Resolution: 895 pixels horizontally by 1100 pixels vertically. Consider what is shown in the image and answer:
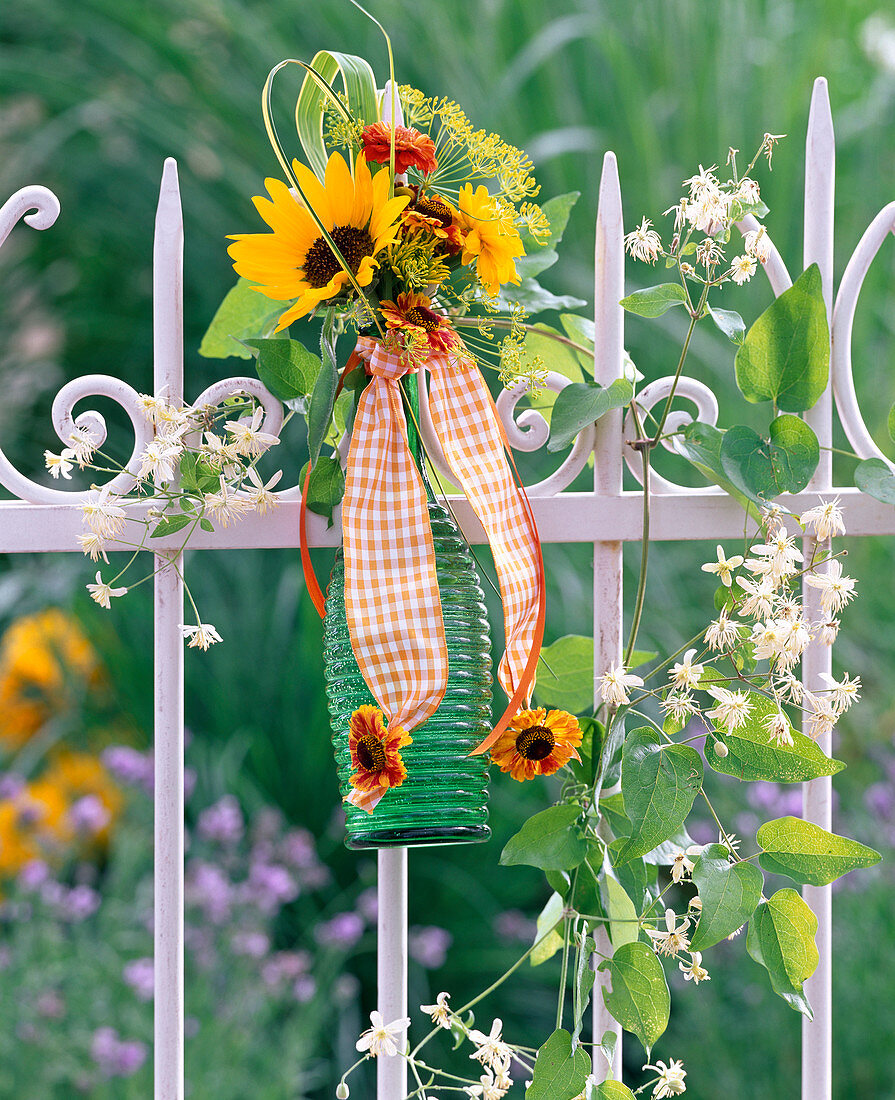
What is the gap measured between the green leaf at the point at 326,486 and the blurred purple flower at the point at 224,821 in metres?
0.82

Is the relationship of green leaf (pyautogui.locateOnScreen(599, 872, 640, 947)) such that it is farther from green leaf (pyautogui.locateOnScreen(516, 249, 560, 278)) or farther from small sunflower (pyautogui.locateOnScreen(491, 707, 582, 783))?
green leaf (pyautogui.locateOnScreen(516, 249, 560, 278))

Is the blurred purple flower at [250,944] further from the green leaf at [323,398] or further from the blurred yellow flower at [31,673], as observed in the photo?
the green leaf at [323,398]

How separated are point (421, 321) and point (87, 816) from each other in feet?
3.78

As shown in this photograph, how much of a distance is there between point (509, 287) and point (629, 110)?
3.96ft

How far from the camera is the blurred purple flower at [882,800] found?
1587mm

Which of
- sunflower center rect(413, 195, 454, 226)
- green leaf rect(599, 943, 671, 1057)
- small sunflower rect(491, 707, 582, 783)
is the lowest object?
green leaf rect(599, 943, 671, 1057)

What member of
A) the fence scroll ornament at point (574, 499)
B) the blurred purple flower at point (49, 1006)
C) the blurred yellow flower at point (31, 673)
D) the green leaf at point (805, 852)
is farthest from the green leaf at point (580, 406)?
the blurred yellow flower at point (31, 673)

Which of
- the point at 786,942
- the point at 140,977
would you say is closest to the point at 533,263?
the point at 786,942

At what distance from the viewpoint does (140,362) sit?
2.00 m

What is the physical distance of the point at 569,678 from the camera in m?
0.86

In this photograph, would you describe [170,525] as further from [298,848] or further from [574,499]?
[298,848]

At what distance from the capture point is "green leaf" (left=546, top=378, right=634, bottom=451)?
30.1 inches

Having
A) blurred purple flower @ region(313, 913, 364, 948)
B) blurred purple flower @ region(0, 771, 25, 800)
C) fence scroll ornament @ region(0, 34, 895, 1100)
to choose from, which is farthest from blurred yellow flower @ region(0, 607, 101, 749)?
fence scroll ornament @ region(0, 34, 895, 1100)

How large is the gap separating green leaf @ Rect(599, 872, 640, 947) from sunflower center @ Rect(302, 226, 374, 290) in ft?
1.72
